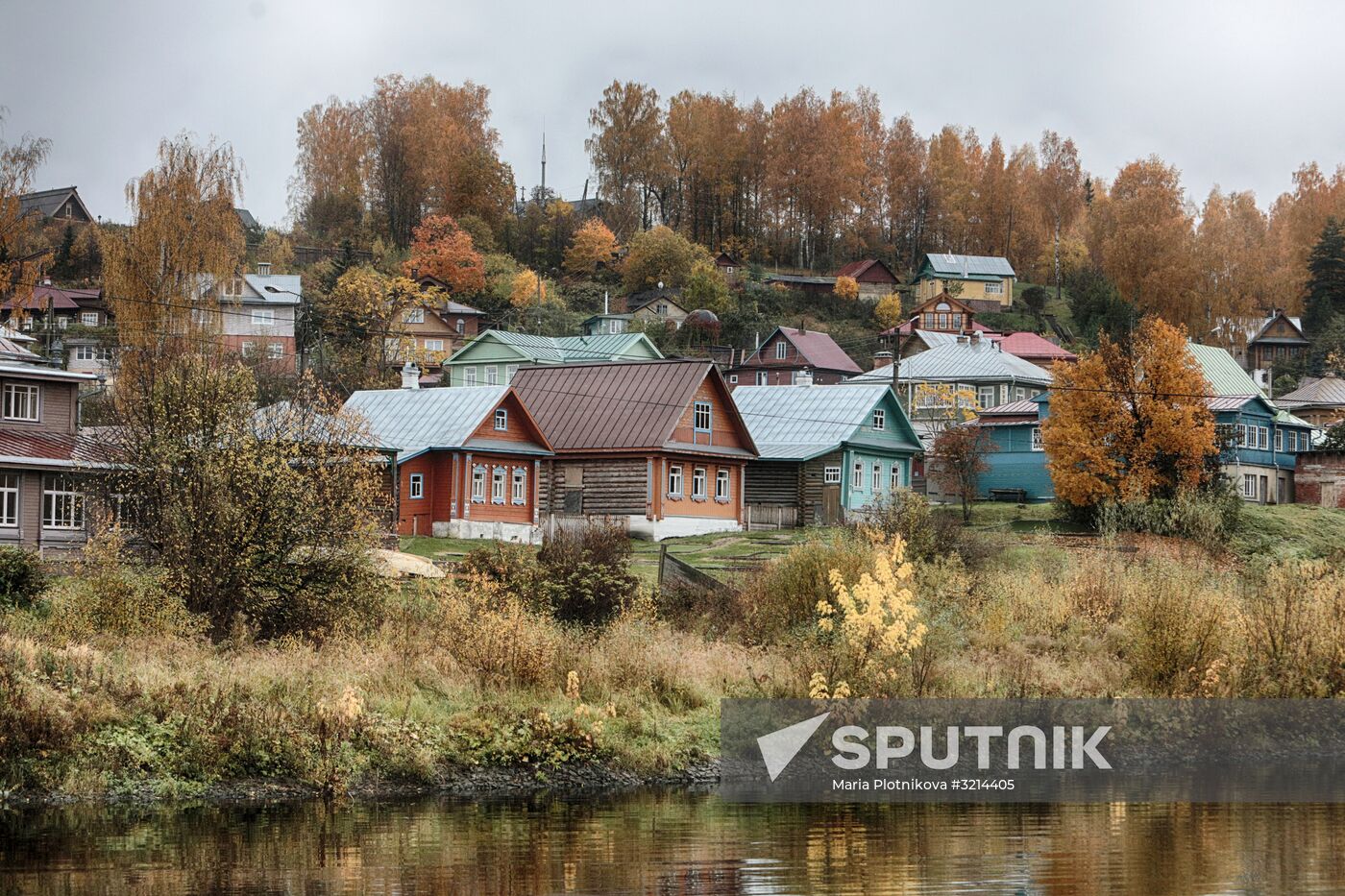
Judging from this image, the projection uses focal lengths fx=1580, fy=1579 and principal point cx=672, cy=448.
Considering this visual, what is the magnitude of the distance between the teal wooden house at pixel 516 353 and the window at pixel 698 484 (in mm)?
28996

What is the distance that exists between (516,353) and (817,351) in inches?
798

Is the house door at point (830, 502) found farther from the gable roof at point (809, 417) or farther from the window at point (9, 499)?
the window at point (9, 499)

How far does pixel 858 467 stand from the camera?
191ft

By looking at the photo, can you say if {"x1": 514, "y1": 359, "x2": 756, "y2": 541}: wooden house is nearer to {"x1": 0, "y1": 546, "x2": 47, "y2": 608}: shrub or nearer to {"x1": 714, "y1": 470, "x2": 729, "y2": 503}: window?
{"x1": 714, "y1": 470, "x2": 729, "y2": 503}: window

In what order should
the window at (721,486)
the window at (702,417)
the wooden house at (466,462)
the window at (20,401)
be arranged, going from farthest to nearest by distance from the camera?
1. the window at (721,486)
2. the window at (702,417)
3. the wooden house at (466,462)
4. the window at (20,401)

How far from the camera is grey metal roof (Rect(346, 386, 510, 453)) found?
4975 centimetres

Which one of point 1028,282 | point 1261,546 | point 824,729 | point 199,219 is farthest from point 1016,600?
point 1028,282

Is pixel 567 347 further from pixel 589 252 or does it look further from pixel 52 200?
pixel 52 200

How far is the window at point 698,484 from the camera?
5378 cm

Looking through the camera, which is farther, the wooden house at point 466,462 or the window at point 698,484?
the window at point 698,484

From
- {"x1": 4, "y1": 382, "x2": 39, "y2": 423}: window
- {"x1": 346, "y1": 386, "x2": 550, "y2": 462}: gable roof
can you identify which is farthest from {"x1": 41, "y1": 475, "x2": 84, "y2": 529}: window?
{"x1": 346, "y1": 386, "x2": 550, "y2": 462}: gable roof

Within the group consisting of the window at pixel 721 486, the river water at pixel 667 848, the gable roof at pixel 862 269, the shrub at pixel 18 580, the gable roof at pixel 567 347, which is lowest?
the river water at pixel 667 848

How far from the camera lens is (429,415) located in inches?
2040

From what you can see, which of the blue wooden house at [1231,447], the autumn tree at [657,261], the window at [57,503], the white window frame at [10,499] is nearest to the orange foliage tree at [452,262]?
the autumn tree at [657,261]
